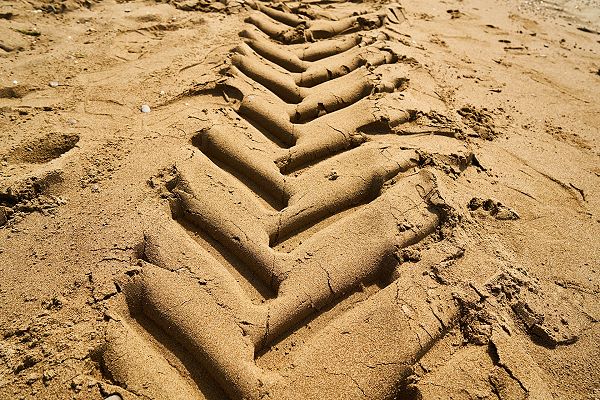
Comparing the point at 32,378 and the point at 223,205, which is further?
the point at 223,205

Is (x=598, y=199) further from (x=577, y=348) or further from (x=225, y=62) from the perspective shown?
(x=225, y=62)

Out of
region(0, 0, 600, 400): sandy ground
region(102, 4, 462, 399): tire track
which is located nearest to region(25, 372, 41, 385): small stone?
region(0, 0, 600, 400): sandy ground

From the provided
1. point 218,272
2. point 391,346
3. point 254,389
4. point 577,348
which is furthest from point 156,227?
point 577,348

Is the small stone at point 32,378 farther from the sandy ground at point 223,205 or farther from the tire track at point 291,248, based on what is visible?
the tire track at point 291,248

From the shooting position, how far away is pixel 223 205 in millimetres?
1745

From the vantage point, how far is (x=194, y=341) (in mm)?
1361

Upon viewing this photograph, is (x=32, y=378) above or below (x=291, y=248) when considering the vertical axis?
below

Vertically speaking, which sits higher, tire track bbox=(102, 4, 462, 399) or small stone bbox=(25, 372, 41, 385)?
tire track bbox=(102, 4, 462, 399)

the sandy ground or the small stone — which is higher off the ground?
the sandy ground

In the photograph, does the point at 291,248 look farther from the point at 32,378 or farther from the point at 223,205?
the point at 32,378

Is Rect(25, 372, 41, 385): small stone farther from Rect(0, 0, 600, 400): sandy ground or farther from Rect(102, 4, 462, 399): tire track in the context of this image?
Rect(102, 4, 462, 399): tire track

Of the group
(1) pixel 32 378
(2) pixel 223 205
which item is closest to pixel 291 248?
(2) pixel 223 205

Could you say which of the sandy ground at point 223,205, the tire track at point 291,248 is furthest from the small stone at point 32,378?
the tire track at point 291,248

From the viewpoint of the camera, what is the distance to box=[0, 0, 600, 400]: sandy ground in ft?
4.40
